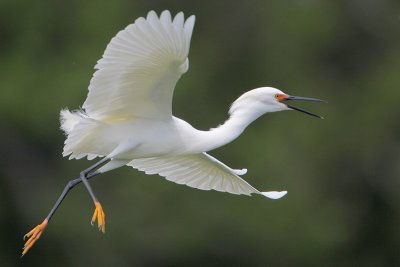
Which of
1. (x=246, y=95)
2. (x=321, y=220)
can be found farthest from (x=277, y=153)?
(x=246, y=95)

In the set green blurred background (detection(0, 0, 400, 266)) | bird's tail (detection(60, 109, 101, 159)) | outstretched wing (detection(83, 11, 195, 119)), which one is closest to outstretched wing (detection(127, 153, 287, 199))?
bird's tail (detection(60, 109, 101, 159))

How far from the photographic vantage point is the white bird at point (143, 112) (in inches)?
283

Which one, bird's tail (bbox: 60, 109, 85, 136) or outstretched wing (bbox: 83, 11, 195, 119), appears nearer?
outstretched wing (bbox: 83, 11, 195, 119)

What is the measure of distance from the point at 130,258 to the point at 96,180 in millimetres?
1069

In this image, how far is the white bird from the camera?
7180 mm

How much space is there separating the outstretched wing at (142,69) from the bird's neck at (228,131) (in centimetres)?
35

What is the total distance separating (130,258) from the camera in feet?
48.3

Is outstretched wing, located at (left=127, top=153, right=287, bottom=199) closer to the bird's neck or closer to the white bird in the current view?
the white bird

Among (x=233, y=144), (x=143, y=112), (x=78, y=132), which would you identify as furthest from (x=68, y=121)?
(x=233, y=144)

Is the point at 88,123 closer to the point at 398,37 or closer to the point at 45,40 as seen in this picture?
the point at 45,40

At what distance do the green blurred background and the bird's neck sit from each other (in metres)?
6.14

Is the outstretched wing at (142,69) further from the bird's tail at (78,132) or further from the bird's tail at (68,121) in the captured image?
the bird's tail at (68,121)

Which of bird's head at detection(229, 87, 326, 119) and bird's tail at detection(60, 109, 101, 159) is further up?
bird's head at detection(229, 87, 326, 119)

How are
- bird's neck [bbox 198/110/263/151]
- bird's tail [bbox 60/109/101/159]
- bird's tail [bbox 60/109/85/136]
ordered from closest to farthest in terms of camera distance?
bird's tail [bbox 60/109/101/159] → bird's neck [bbox 198/110/263/151] → bird's tail [bbox 60/109/85/136]
